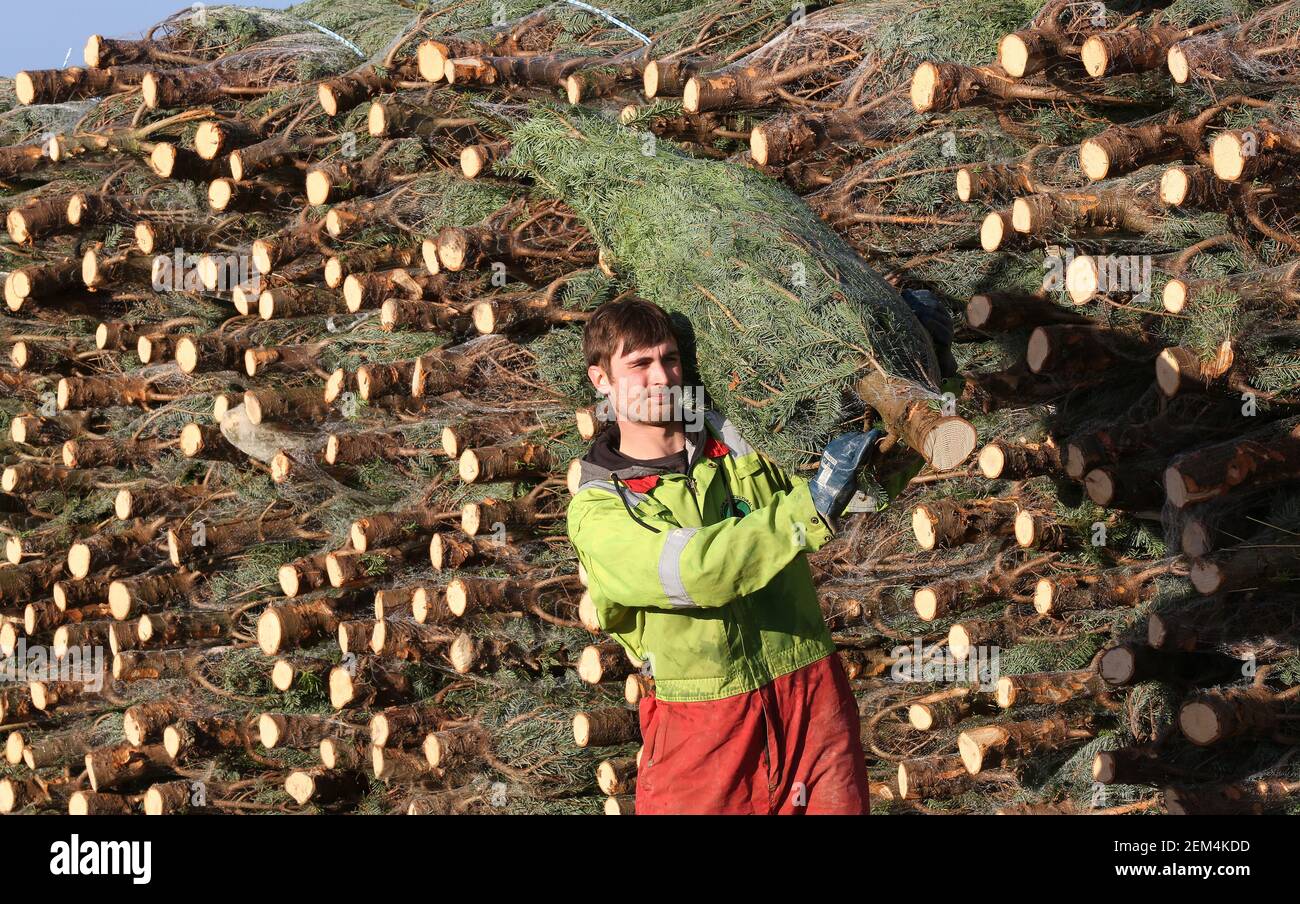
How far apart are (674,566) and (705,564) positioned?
8 cm

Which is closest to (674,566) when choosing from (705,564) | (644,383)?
(705,564)

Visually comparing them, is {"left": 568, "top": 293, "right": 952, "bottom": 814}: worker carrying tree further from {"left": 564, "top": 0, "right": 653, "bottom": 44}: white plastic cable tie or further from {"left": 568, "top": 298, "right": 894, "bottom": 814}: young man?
{"left": 564, "top": 0, "right": 653, "bottom": 44}: white plastic cable tie

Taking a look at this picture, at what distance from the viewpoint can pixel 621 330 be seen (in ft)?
10.4

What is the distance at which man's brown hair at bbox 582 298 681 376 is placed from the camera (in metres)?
3.18

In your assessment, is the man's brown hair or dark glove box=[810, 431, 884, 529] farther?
the man's brown hair

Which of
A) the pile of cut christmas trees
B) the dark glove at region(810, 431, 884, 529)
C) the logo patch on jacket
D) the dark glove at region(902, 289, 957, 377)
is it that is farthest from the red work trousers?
the dark glove at region(902, 289, 957, 377)

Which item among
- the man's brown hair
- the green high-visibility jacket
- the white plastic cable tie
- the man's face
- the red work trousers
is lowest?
the red work trousers

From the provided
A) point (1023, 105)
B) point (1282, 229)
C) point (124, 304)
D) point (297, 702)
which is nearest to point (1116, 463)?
point (1282, 229)

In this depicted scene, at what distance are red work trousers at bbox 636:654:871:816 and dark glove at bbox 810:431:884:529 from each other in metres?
0.62

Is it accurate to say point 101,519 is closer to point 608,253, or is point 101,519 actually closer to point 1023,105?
point 608,253

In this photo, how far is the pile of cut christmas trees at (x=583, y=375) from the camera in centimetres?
379

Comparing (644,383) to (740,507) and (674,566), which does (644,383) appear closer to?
(740,507)

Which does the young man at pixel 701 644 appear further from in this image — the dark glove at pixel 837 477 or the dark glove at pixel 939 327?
the dark glove at pixel 939 327

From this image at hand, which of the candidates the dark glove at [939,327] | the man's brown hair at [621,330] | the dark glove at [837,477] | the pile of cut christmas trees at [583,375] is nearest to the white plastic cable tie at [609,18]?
the pile of cut christmas trees at [583,375]
